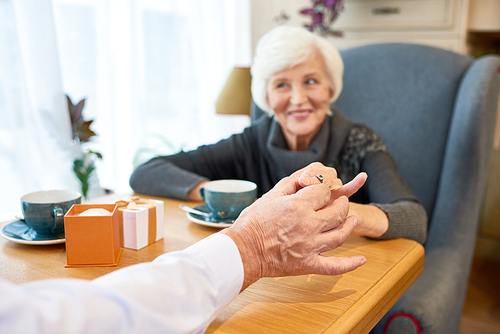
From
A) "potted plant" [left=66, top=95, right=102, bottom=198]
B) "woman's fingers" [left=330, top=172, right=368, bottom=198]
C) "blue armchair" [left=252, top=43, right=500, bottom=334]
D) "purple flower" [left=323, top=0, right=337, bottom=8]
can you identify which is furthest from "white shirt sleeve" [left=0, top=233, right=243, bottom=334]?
"purple flower" [left=323, top=0, right=337, bottom=8]

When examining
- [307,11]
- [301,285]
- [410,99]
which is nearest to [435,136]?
[410,99]

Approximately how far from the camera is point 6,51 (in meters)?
1.52

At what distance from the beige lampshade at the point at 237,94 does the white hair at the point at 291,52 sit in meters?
0.55

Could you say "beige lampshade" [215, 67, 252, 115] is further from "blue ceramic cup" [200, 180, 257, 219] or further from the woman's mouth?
"blue ceramic cup" [200, 180, 257, 219]

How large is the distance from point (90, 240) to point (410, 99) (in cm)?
117

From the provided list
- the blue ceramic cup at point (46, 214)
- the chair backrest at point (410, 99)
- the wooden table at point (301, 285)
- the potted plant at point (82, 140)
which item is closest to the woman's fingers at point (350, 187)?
the wooden table at point (301, 285)

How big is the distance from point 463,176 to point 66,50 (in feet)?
5.47

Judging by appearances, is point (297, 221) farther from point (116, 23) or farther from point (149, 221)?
point (116, 23)

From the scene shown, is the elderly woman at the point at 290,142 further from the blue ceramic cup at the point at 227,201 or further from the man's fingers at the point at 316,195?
the man's fingers at the point at 316,195

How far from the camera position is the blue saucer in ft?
2.41

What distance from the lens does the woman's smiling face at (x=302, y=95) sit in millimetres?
1313

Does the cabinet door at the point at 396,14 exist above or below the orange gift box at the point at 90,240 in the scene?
above

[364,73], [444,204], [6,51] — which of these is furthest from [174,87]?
[444,204]

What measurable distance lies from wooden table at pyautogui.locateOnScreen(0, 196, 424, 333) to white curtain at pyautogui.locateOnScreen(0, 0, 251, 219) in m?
0.97
